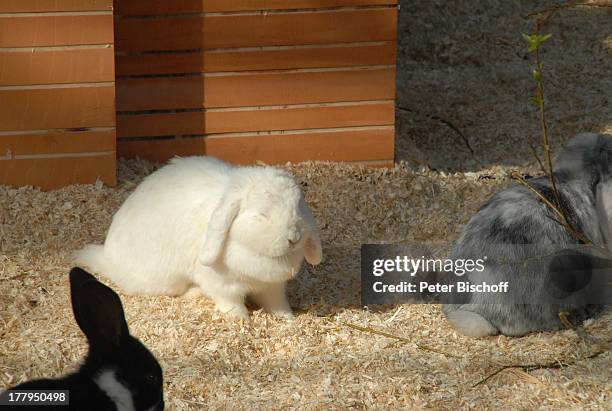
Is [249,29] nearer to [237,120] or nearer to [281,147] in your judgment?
[237,120]

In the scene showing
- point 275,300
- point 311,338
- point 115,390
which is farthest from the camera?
point 275,300

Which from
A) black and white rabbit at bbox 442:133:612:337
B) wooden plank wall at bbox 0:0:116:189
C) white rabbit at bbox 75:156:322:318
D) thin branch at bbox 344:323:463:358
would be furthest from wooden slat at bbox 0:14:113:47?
black and white rabbit at bbox 442:133:612:337

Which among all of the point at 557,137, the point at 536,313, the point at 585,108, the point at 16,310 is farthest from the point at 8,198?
the point at 585,108

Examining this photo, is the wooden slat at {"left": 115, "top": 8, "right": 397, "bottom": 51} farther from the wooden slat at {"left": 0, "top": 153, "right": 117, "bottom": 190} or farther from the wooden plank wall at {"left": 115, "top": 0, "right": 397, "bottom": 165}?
the wooden slat at {"left": 0, "top": 153, "right": 117, "bottom": 190}

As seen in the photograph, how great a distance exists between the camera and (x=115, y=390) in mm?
2363

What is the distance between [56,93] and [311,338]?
1.97 m

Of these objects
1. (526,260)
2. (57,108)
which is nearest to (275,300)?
(526,260)

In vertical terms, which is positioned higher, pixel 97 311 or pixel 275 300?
pixel 97 311

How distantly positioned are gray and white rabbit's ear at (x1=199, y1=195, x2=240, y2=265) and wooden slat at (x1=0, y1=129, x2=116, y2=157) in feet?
4.71

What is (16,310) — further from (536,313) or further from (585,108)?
(585,108)

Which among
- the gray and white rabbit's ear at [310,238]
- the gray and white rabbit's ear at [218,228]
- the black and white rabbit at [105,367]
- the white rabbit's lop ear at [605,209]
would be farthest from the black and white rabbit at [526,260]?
the black and white rabbit at [105,367]

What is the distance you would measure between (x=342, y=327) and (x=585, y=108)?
3.22 meters

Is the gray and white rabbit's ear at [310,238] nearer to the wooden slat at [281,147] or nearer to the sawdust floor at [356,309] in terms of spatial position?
the sawdust floor at [356,309]

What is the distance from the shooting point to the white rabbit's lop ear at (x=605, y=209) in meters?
4.08
